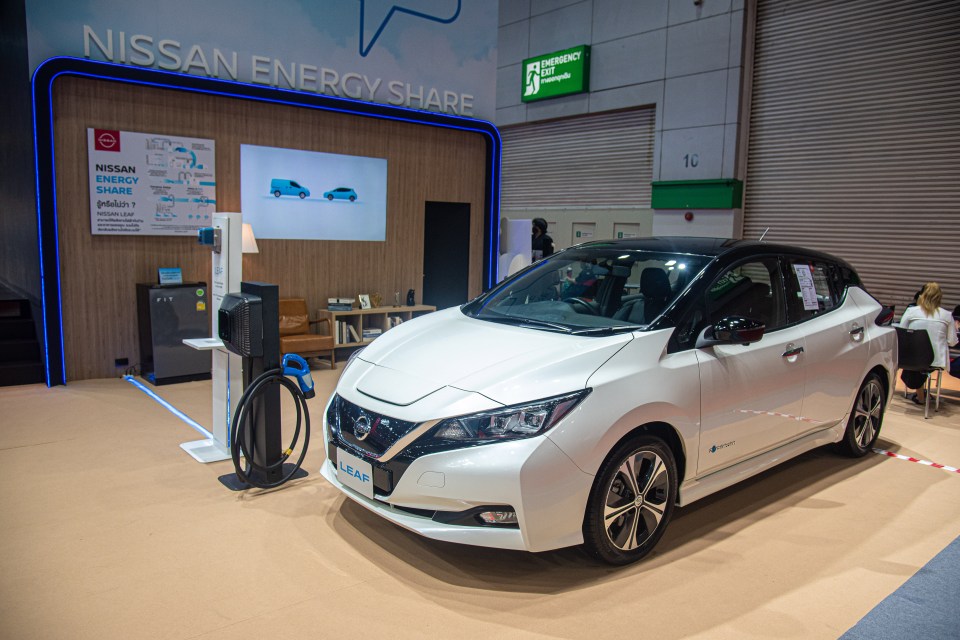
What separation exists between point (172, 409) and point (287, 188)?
111 inches

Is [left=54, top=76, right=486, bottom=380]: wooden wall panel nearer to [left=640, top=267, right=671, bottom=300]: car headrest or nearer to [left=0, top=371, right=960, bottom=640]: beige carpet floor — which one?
[left=0, top=371, right=960, bottom=640]: beige carpet floor

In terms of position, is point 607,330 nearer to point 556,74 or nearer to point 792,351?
point 792,351

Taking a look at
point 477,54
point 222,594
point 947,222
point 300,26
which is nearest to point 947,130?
point 947,222

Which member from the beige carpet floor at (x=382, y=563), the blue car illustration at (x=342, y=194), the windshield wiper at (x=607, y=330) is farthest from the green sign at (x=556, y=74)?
the windshield wiper at (x=607, y=330)

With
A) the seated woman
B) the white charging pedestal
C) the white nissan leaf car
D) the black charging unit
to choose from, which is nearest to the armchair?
the white charging pedestal

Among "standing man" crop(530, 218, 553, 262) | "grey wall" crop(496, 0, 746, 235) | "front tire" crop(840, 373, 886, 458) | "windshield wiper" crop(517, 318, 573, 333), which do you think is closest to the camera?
"windshield wiper" crop(517, 318, 573, 333)

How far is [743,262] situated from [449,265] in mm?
5607

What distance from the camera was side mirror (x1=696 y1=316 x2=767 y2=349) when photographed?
Answer: 330 cm

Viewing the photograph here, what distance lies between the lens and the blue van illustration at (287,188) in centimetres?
739

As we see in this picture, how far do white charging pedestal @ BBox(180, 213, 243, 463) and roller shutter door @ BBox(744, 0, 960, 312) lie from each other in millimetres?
8359

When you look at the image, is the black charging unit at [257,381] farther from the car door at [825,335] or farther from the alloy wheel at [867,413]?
the alloy wheel at [867,413]

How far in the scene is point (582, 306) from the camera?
12.4 ft

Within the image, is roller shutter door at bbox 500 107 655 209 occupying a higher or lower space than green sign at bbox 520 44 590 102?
lower

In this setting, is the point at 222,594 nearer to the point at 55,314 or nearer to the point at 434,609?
the point at 434,609
